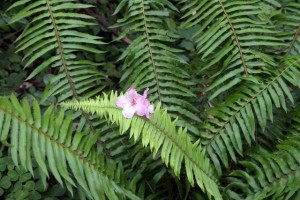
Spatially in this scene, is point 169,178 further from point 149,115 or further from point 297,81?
point 297,81

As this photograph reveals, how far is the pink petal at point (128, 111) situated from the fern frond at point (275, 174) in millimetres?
621

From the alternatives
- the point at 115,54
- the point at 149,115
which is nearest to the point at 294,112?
the point at 149,115

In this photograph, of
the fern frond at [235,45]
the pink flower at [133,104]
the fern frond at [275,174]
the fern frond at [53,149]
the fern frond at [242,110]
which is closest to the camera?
the pink flower at [133,104]

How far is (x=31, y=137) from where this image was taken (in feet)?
5.42

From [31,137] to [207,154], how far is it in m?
0.84

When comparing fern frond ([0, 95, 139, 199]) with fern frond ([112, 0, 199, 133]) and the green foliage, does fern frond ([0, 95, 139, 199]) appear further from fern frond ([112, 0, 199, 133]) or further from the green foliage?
fern frond ([112, 0, 199, 133])

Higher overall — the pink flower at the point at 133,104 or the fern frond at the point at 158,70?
the fern frond at the point at 158,70

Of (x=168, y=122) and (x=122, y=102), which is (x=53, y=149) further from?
(x=168, y=122)

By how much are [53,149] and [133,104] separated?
0.39 meters

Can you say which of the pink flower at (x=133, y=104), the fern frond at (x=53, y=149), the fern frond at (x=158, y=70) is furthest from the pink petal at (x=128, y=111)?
the fern frond at (x=158, y=70)

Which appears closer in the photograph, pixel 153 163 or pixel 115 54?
pixel 153 163

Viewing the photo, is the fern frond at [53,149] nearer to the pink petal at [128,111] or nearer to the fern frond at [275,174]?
the pink petal at [128,111]

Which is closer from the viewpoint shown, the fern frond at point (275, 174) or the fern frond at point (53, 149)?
the fern frond at point (53, 149)

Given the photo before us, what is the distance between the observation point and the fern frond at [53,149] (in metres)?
1.60
